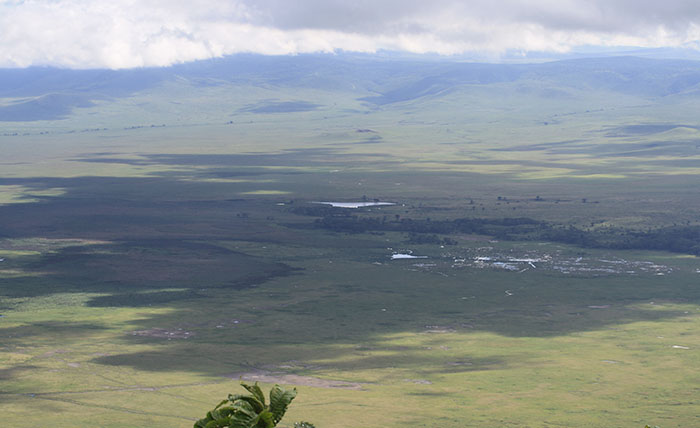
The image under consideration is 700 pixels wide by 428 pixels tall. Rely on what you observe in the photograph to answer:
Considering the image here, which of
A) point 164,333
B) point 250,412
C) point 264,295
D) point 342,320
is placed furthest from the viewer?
point 264,295

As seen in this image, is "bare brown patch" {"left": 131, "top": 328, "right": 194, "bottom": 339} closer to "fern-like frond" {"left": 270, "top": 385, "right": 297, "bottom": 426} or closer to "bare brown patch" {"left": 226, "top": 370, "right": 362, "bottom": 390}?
"bare brown patch" {"left": 226, "top": 370, "right": 362, "bottom": 390}

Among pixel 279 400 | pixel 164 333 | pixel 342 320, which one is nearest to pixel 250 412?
pixel 279 400

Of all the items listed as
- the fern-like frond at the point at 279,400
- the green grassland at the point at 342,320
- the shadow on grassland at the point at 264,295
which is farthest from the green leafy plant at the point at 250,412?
the shadow on grassland at the point at 264,295

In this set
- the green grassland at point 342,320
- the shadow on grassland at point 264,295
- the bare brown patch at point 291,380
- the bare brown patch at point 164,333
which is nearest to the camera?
the green grassland at point 342,320

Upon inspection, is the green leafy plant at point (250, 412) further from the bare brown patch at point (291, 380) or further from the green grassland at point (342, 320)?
the bare brown patch at point (291, 380)

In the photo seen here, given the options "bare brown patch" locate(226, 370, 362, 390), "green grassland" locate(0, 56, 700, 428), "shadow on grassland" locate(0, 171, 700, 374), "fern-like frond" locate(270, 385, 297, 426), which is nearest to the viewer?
"fern-like frond" locate(270, 385, 297, 426)

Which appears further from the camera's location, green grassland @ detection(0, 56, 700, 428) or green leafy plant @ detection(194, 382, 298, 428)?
green grassland @ detection(0, 56, 700, 428)

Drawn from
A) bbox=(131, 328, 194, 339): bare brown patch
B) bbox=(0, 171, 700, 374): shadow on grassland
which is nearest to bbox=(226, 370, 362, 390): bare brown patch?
bbox=(0, 171, 700, 374): shadow on grassland

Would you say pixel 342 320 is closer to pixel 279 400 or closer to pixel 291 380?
pixel 291 380

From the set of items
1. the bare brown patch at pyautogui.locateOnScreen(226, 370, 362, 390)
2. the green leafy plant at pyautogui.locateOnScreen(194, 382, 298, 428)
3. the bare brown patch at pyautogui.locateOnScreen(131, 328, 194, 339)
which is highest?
the green leafy plant at pyautogui.locateOnScreen(194, 382, 298, 428)
